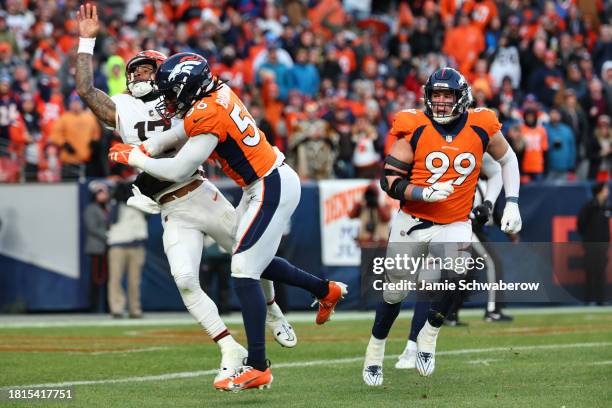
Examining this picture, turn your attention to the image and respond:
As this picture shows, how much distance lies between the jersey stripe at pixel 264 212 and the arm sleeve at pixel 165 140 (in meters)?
0.57

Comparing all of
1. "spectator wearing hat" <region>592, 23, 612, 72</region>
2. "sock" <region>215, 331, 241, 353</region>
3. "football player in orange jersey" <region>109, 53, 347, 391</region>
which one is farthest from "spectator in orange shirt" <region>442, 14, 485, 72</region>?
"sock" <region>215, 331, 241, 353</region>

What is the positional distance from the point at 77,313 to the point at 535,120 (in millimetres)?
6651

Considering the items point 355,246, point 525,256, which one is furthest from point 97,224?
point 525,256

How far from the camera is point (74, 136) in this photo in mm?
16516

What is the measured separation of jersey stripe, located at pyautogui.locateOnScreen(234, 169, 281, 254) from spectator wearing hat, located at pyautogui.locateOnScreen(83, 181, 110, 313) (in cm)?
835

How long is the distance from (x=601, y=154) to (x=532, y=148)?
43.2 inches

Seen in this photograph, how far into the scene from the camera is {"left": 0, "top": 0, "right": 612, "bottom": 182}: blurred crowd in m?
16.8

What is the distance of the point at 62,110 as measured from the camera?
1714cm

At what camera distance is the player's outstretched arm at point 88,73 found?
27.9 ft

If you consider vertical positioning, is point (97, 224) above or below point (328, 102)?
below

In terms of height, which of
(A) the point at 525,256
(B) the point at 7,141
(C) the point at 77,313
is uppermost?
(B) the point at 7,141

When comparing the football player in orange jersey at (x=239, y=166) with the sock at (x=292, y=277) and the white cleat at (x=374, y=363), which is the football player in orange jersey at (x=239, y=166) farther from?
the white cleat at (x=374, y=363)

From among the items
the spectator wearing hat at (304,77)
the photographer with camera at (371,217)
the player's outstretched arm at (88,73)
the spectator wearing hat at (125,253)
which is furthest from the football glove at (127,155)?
the spectator wearing hat at (304,77)

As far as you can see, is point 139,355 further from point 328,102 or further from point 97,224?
point 328,102
